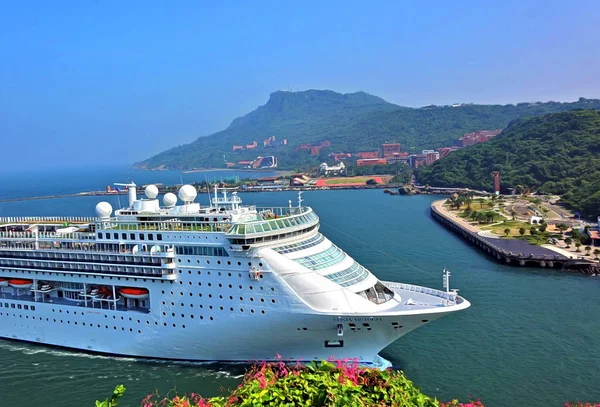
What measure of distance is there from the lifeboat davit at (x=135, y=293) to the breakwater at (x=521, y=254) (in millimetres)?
22163

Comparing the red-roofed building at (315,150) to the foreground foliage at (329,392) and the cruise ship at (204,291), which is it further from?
the foreground foliage at (329,392)

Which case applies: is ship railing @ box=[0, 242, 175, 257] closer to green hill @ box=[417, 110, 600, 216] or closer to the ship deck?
the ship deck

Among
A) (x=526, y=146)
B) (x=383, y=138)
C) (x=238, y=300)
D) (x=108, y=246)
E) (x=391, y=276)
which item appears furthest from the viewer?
(x=383, y=138)

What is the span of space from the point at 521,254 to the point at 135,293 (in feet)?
75.8

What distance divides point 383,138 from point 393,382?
175032 millimetres

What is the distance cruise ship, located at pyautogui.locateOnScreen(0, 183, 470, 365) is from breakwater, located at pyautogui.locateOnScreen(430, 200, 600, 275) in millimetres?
16592

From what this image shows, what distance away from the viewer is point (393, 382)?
265 inches

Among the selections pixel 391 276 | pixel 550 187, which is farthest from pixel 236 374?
pixel 550 187

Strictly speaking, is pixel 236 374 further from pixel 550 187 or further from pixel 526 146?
pixel 526 146

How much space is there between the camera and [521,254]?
29.7 metres

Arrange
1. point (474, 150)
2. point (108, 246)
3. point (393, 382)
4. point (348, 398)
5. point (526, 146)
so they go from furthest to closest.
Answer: point (474, 150), point (526, 146), point (108, 246), point (393, 382), point (348, 398)

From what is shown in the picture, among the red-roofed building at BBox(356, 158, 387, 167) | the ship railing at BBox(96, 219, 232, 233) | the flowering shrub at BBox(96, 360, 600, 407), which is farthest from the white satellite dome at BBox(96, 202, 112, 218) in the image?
the red-roofed building at BBox(356, 158, 387, 167)

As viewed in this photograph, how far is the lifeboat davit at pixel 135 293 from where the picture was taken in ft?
49.3

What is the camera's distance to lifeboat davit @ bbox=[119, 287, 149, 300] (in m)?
15.0
